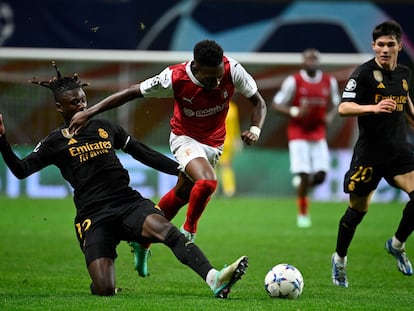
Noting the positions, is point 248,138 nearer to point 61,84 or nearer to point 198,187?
point 198,187

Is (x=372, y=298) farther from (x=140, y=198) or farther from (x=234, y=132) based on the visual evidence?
(x=234, y=132)

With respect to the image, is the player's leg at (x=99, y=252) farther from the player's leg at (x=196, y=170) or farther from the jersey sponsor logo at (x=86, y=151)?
the player's leg at (x=196, y=170)

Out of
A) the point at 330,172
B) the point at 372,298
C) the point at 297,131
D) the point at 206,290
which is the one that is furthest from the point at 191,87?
the point at 330,172

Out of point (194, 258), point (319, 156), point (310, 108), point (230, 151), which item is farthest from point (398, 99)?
point (230, 151)

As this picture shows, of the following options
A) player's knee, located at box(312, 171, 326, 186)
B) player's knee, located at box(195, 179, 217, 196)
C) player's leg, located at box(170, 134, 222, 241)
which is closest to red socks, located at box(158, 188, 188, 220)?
player's leg, located at box(170, 134, 222, 241)

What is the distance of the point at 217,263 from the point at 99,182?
290cm

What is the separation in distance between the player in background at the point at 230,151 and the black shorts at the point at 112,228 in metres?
13.0

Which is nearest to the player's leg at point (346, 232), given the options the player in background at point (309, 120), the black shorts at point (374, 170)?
the black shorts at point (374, 170)

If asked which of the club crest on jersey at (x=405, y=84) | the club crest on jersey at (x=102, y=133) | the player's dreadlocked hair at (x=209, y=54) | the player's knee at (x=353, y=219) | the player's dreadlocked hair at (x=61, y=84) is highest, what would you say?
the player's dreadlocked hair at (x=209, y=54)

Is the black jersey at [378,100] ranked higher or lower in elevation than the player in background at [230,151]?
higher

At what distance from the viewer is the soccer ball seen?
761 centimetres

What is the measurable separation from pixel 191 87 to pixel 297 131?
23.9ft

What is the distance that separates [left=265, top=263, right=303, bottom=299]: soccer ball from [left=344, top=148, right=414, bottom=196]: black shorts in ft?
4.94

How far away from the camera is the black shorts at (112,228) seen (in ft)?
25.4
